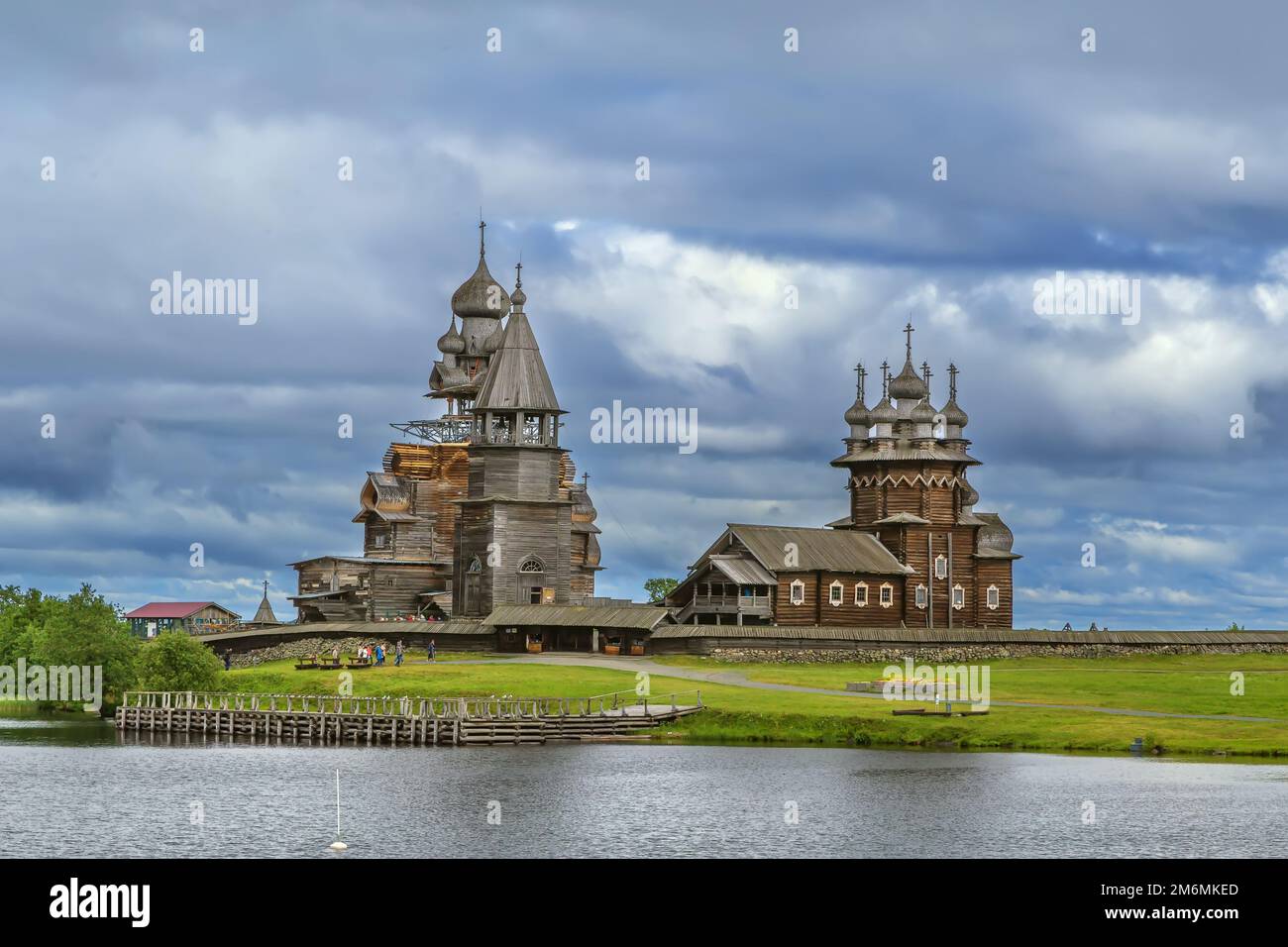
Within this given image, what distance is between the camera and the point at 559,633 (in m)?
97.4

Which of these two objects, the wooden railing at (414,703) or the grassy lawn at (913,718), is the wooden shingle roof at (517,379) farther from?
the wooden railing at (414,703)

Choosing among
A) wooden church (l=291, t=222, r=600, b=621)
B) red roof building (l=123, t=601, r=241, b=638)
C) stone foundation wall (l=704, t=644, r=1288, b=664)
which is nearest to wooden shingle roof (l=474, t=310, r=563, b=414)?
wooden church (l=291, t=222, r=600, b=621)

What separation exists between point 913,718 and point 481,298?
5839cm

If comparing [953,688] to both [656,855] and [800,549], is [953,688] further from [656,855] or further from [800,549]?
[656,855]

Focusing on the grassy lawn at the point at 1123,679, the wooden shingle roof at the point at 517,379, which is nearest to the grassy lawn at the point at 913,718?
the grassy lawn at the point at 1123,679

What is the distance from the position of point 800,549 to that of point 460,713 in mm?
36562

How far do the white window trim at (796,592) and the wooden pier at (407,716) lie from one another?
23.7 m

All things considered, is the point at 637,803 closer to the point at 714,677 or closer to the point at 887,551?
the point at 714,677

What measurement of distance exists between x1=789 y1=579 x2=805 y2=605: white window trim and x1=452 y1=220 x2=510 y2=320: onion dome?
3069cm

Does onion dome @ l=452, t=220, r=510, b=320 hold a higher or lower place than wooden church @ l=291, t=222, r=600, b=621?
higher

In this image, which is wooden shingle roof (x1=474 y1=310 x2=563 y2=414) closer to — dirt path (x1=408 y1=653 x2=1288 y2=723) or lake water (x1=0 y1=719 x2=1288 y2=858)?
dirt path (x1=408 y1=653 x2=1288 y2=723)

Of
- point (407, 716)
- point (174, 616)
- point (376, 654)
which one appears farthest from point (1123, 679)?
point (174, 616)

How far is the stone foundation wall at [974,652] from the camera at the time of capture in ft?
310

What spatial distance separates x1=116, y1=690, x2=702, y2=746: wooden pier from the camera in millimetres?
70188
